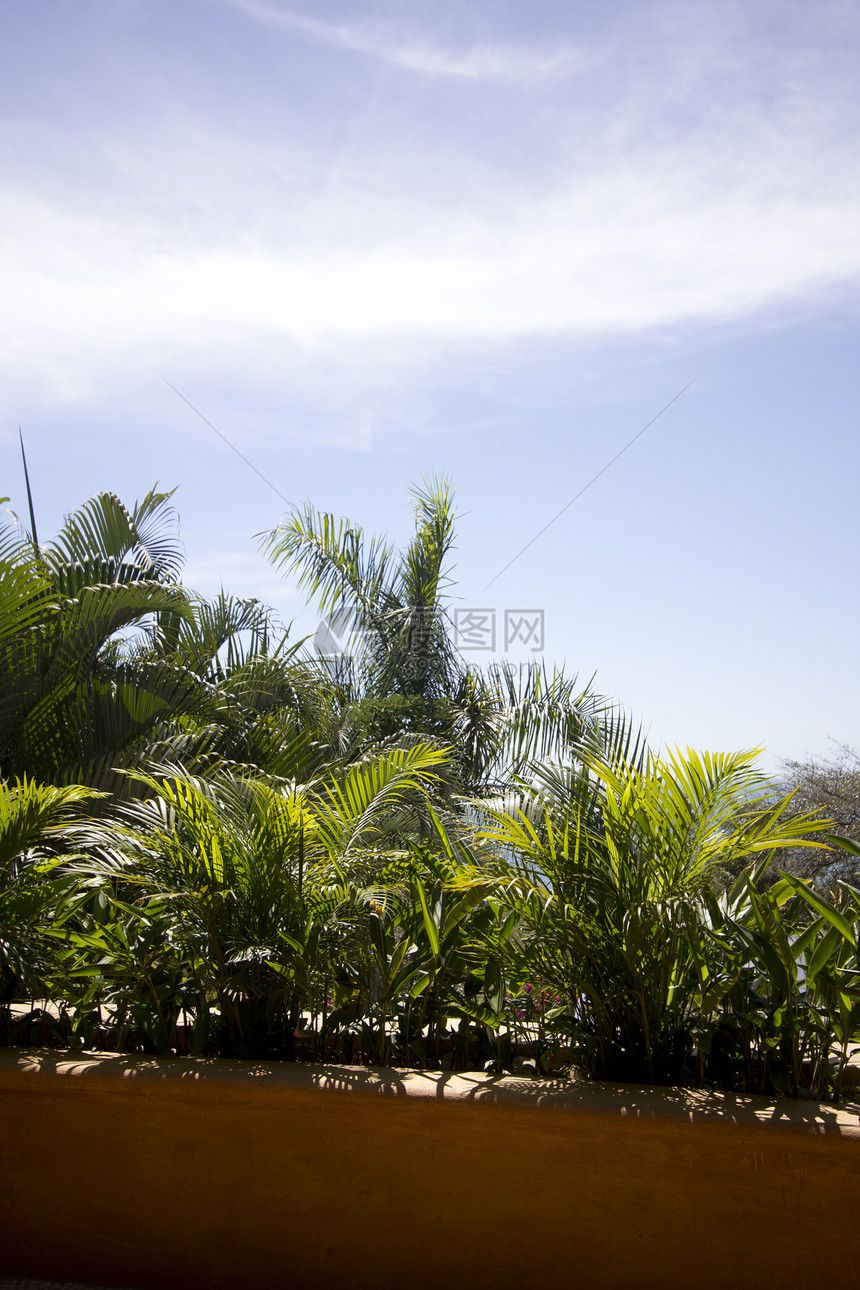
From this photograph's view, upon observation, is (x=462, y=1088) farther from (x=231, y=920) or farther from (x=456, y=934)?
(x=231, y=920)

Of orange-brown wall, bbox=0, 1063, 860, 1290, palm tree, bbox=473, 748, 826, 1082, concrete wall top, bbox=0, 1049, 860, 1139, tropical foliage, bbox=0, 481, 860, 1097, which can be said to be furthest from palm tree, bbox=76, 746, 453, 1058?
palm tree, bbox=473, 748, 826, 1082

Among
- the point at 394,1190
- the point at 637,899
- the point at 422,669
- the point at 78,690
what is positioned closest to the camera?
the point at 394,1190

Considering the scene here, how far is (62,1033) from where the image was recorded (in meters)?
2.39

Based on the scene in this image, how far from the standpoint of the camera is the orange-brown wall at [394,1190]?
5.92ft

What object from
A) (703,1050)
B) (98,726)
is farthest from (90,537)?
(703,1050)

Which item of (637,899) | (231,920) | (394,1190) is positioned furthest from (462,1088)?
(231,920)

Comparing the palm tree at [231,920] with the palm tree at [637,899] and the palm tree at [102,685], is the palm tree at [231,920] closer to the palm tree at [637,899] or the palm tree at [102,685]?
the palm tree at [637,899]

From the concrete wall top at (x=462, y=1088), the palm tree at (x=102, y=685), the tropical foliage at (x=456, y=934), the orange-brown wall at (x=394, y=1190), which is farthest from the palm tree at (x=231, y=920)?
the palm tree at (x=102, y=685)

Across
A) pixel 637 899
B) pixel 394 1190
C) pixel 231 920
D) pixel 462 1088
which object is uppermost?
pixel 637 899

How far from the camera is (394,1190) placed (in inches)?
75.7

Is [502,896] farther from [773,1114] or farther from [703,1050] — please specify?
[773,1114]

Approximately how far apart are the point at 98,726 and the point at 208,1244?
2.93m

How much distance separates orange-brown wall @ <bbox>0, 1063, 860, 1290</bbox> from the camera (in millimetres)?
1804

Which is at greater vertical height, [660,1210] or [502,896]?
[502,896]
